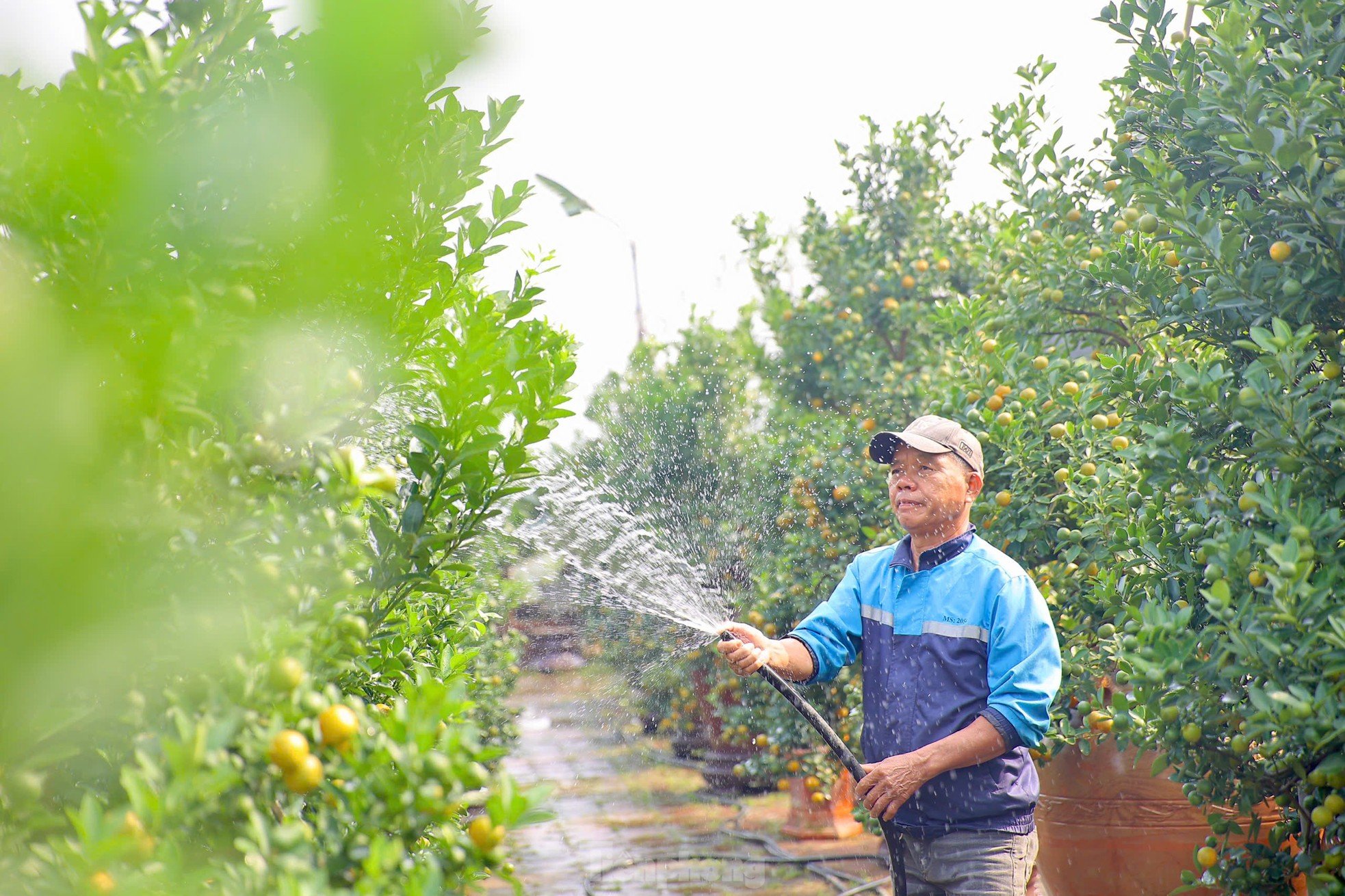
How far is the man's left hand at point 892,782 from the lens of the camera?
8.21 feet

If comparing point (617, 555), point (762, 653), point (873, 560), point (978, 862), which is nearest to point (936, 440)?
point (873, 560)

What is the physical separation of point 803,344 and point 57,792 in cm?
617

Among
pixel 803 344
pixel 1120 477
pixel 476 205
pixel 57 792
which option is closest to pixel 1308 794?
pixel 1120 477

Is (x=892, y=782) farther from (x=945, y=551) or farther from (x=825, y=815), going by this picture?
(x=825, y=815)

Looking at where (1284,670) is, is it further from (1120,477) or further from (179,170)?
(179,170)

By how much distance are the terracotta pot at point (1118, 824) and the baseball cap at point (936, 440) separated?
1.36 m

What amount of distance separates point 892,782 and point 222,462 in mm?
1855

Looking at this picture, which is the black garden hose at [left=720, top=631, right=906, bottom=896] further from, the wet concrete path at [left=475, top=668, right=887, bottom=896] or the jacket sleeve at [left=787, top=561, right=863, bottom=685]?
the wet concrete path at [left=475, top=668, right=887, bottom=896]

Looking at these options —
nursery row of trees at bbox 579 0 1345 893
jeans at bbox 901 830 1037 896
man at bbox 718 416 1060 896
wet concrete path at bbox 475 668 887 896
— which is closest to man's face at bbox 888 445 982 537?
man at bbox 718 416 1060 896

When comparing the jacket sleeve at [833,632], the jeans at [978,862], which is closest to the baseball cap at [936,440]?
the jacket sleeve at [833,632]

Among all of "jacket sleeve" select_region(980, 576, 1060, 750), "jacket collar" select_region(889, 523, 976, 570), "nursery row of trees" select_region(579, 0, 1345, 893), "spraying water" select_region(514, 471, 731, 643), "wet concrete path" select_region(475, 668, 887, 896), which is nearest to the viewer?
"nursery row of trees" select_region(579, 0, 1345, 893)

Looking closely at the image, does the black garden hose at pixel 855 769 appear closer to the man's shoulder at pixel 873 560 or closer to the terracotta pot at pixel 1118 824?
the man's shoulder at pixel 873 560

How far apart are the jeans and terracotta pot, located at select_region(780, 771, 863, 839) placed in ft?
10.7

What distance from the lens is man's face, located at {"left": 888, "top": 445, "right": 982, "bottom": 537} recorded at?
112 inches
